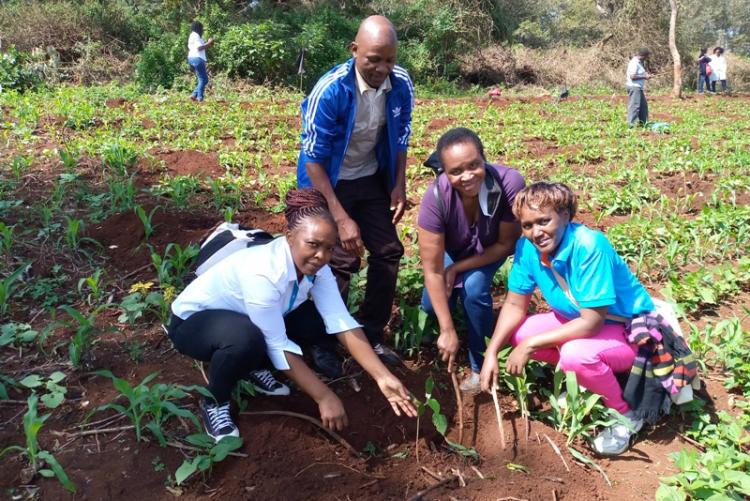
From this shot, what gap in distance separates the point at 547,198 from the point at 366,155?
96 cm

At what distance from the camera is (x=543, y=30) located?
2673 cm

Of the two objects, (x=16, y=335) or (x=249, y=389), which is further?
(x=16, y=335)

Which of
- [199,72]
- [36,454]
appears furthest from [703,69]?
[36,454]

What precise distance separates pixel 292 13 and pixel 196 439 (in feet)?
57.1

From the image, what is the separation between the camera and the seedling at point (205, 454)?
197 cm

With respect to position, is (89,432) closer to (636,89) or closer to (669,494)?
(669,494)

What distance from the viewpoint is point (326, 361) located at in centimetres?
269

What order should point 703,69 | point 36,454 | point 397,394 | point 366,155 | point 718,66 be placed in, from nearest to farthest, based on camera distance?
1. point 36,454
2. point 397,394
3. point 366,155
4. point 718,66
5. point 703,69

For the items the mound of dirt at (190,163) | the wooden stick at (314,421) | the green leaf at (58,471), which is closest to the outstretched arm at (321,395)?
the wooden stick at (314,421)

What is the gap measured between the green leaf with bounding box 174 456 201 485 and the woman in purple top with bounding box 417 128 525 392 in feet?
3.57

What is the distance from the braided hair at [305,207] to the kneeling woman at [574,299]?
797 millimetres

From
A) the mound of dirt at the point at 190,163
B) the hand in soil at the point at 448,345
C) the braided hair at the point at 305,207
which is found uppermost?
the braided hair at the point at 305,207

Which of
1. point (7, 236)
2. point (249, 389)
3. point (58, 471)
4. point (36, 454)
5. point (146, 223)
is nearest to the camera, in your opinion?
point (58, 471)

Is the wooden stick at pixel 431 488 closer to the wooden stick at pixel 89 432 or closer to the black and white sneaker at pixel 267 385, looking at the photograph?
the black and white sneaker at pixel 267 385
